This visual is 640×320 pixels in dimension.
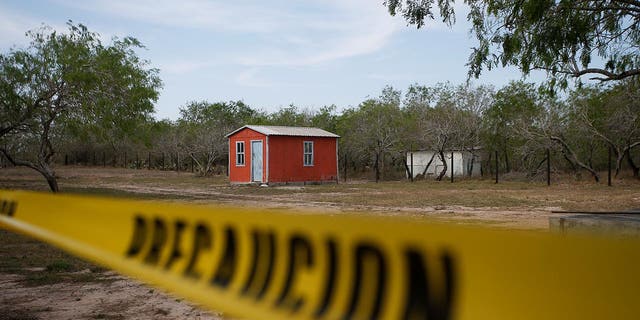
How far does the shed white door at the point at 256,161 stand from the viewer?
83.0ft

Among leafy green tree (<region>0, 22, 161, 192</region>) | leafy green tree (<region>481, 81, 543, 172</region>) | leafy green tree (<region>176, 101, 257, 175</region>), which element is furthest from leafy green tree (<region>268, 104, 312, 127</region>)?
leafy green tree (<region>0, 22, 161, 192</region>)

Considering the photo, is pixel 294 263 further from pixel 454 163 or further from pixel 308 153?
pixel 454 163

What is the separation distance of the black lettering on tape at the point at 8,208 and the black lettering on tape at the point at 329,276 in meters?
3.19

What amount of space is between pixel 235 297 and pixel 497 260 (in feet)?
2.39

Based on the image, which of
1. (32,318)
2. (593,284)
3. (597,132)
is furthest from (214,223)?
(597,132)

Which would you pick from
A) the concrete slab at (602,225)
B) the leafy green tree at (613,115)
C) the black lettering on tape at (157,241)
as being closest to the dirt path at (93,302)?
the black lettering on tape at (157,241)

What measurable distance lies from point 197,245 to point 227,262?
8.9 inches

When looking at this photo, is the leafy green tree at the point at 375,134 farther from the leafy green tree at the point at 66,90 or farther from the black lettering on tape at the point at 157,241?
the black lettering on tape at the point at 157,241

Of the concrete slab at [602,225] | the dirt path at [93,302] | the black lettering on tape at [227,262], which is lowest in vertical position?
the dirt path at [93,302]

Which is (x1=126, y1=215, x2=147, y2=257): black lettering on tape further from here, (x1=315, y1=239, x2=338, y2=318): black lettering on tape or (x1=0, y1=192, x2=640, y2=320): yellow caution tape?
(x1=315, y1=239, x2=338, y2=318): black lettering on tape

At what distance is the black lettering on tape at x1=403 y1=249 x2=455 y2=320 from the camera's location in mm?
860

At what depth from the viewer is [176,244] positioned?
177cm

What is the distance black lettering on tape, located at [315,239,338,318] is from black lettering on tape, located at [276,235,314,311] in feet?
0.21

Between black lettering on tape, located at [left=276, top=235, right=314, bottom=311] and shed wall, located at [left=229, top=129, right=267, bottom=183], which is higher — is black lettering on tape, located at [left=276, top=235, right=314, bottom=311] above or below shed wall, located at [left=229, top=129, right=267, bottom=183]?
below
